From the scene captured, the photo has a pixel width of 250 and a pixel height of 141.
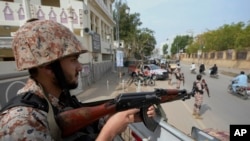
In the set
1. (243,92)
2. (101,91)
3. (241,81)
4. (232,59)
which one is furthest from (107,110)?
(232,59)

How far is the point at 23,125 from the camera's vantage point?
85 centimetres

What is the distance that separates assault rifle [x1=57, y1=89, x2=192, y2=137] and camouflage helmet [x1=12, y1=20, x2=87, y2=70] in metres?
0.32

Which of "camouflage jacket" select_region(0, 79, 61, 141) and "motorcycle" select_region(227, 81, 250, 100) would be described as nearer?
"camouflage jacket" select_region(0, 79, 61, 141)

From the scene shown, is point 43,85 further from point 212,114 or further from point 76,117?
point 212,114

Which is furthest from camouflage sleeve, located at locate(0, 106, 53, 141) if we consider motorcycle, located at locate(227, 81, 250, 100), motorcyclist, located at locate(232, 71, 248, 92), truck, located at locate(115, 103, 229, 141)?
motorcyclist, located at locate(232, 71, 248, 92)

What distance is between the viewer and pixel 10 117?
86cm

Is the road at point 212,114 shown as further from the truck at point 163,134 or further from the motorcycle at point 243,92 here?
the truck at point 163,134

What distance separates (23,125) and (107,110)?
51 centimetres

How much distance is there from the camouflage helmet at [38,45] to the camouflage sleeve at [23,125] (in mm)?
267

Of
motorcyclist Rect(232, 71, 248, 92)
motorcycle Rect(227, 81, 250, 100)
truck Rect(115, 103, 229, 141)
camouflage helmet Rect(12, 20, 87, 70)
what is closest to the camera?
camouflage helmet Rect(12, 20, 87, 70)

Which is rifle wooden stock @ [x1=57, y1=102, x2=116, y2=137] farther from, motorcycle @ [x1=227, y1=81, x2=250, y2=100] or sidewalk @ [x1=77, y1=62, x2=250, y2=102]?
motorcycle @ [x1=227, y1=81, x2=250, y2=100]

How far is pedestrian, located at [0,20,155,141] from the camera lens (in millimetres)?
870

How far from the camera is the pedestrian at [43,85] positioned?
0.87 meters

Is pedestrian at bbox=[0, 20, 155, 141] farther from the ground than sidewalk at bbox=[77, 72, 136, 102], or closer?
farther from the ground
